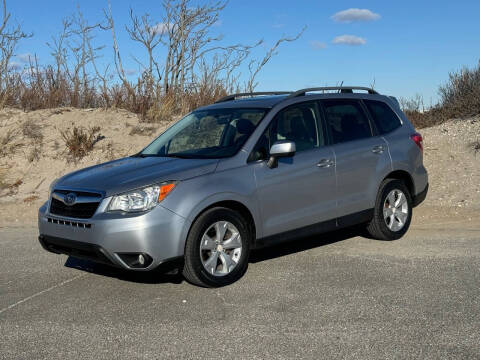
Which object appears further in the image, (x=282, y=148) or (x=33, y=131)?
(x=33, y=131)

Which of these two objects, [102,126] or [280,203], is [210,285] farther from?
[102,126]

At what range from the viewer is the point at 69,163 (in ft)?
48.5

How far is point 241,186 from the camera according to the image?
6.31m

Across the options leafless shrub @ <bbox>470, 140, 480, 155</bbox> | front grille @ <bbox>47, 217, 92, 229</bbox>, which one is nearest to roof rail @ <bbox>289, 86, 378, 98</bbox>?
front grille @ <bbox>47, 217, 92, 229</bbox>

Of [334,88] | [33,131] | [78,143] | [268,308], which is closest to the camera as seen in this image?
[268,308]

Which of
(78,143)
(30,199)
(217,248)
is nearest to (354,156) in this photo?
(217,248)

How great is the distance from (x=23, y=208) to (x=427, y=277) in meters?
8.56

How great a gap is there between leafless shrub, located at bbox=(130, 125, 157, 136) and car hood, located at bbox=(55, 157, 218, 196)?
9135 millimetres

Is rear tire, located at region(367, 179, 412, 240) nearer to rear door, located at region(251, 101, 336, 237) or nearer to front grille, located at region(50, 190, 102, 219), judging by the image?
rear door, located at region(251, 101, 336, 237)

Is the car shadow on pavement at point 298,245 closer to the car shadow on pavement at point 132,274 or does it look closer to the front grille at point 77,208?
the car shadow on pavement at point 132,274

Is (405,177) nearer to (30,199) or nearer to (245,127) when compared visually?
(245,127)

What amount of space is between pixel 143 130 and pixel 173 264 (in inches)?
414

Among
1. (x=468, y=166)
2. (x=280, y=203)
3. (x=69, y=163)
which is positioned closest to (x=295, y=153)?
(x=280, y=203)

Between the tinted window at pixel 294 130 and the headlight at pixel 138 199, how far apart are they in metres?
1.18
